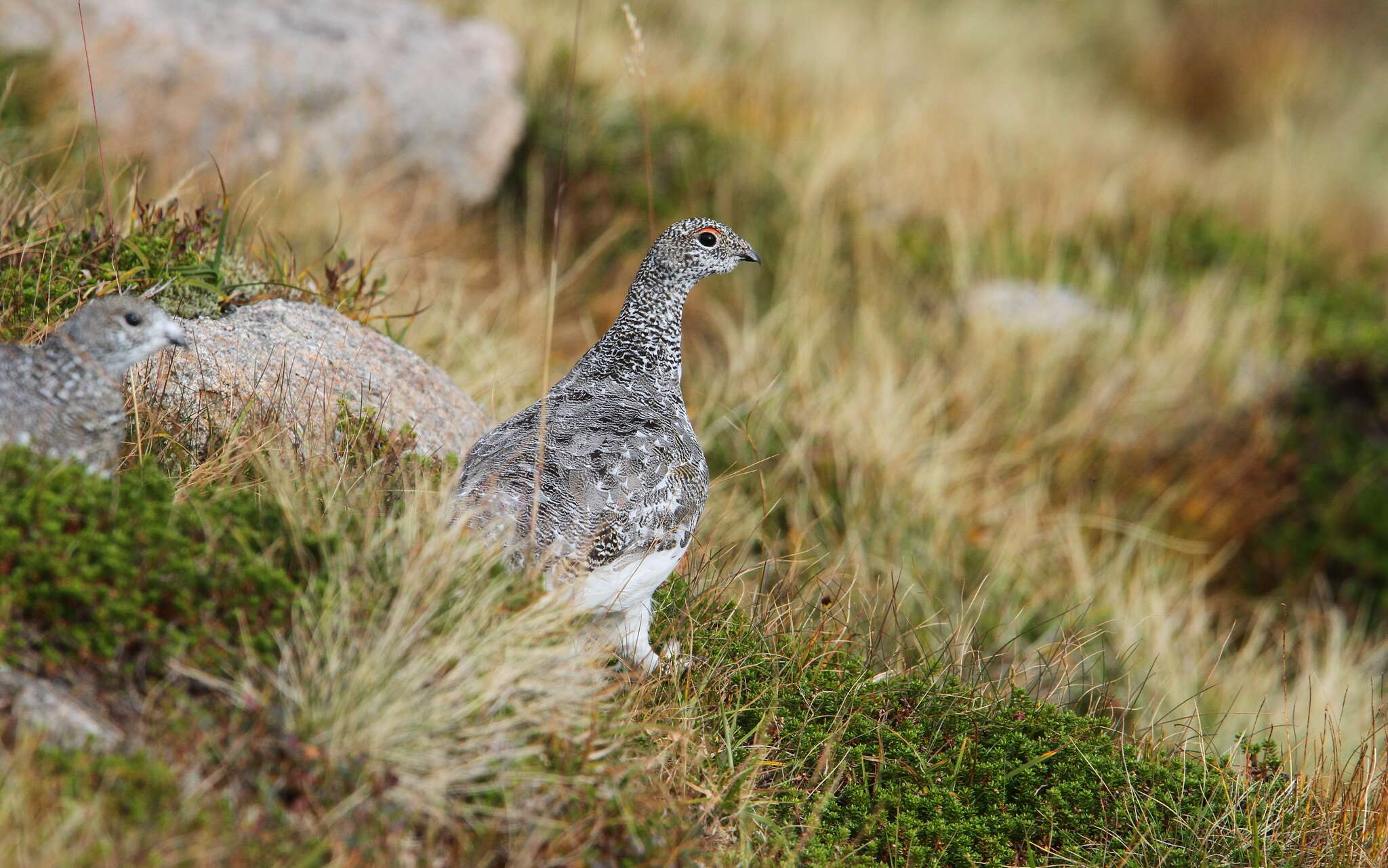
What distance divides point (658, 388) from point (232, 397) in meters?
1.35

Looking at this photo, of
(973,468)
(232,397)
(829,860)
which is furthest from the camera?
(973,468)

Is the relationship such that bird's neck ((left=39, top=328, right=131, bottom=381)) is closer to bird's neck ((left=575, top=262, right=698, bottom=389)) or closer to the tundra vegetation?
the tundra vegetation

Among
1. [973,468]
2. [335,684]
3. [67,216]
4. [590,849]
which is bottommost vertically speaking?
[973,468]

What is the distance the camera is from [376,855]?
8.09ft

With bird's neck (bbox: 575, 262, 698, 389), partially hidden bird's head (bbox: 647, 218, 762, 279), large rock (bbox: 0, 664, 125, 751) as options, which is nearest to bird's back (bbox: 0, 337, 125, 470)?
large rock (bbox: 0, 664, 125, 751)

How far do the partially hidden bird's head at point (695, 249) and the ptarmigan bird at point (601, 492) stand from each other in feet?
1.57

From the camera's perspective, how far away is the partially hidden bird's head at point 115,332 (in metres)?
2.80

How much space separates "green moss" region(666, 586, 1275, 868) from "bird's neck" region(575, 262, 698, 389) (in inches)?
31.6

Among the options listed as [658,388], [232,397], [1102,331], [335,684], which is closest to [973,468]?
[1102,331]

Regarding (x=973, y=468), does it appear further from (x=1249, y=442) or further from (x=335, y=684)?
(x=335, y=684)

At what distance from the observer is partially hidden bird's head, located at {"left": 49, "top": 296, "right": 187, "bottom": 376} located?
2797 millimetres

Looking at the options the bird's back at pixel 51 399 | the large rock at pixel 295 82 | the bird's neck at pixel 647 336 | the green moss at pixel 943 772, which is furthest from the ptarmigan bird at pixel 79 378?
the large rock at pixel 295 82

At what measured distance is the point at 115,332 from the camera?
2807mm

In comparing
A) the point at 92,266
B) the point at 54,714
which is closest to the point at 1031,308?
the point at 92,266
